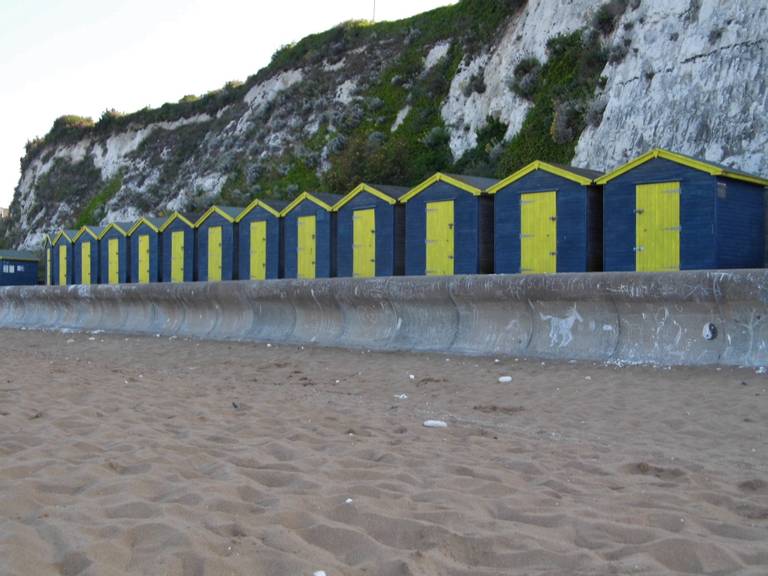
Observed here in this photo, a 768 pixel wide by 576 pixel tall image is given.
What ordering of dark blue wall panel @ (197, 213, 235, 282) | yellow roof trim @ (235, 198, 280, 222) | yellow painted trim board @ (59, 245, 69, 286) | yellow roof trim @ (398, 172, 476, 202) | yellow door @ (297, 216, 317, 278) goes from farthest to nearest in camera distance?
yellow painted trim board @ (59, 245, 69, 286) < dark blue wall panel @ (197, 213, 235, 282) < yellow roof trim @ (235, 198, 280, 222) < yellow door @ (297, 216, 317, 278) < yellow roof trim @ (398, 172, 476, 202)

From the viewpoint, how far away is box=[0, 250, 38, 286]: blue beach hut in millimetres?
41844

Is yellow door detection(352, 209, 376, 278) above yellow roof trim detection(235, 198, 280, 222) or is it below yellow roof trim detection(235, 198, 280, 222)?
below

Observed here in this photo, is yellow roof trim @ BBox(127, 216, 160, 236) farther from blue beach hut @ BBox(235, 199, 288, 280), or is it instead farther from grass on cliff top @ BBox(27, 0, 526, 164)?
grass on cliff top @ BBox(27, 0, 526, 164)

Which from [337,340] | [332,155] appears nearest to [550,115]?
[332,155]

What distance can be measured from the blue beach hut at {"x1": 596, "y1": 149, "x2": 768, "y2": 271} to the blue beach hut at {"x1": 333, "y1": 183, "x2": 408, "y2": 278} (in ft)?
18.2

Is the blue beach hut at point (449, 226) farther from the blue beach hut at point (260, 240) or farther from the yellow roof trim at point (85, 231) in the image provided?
the yellow roof trim at point (85, 231)

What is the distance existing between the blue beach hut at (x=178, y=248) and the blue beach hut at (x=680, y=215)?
14.4 meters

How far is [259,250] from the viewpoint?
24.1 metres

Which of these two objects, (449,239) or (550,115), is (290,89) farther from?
(449,239)

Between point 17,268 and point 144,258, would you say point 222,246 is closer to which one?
point 144,258

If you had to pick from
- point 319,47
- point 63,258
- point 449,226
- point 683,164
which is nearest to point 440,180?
point 449,226

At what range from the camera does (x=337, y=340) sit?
533 inches

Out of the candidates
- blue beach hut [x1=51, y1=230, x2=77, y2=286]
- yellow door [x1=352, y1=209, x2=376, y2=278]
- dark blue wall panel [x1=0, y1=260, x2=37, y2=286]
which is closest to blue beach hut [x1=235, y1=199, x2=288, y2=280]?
yellow door [x1=352, y1=209, x2=376, y2=278]

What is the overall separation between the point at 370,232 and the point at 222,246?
248 inches
